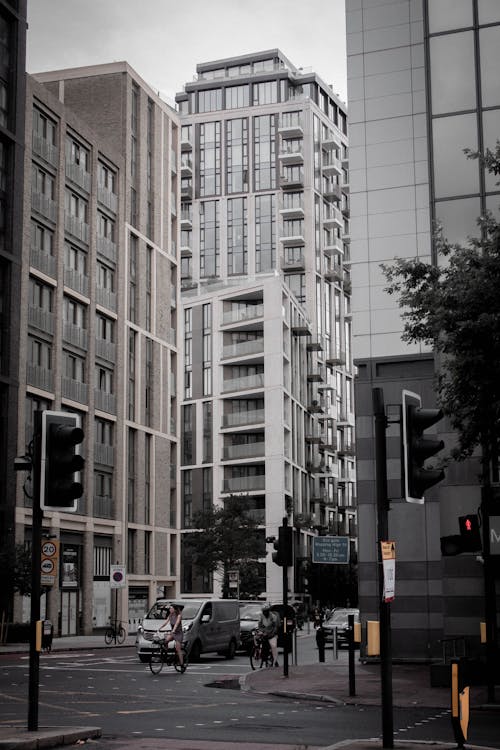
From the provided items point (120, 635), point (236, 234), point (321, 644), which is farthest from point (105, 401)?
point (236, 234)

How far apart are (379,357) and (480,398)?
507 inches

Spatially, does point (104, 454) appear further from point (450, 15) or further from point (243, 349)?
point (450, 15)

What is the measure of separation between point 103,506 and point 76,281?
12.7 metres

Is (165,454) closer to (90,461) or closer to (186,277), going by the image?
(90,461)

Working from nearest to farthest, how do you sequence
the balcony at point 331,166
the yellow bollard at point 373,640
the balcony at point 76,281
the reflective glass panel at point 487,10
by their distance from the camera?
the yellow bollard at point 373,640 < the reflective glass panel at point 487,10 < the balcony at point 76,281 < the balcony at point 331,166

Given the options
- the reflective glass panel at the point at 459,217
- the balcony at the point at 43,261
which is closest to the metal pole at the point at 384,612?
the reflective glass panel at the point at 459,217

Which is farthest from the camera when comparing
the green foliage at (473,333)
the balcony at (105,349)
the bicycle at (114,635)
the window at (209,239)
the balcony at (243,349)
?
the window at (209,239)

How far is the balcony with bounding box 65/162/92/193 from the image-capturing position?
61000 millimetres

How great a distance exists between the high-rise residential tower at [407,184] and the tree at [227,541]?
149ft

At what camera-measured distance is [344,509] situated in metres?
115

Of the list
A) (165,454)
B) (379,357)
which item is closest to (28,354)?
(165,454)

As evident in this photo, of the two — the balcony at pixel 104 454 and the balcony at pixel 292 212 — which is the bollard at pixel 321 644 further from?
the balcony at pixel 292 212

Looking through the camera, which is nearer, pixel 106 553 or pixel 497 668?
pixel 497 668

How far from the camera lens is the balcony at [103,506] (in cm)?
6201
